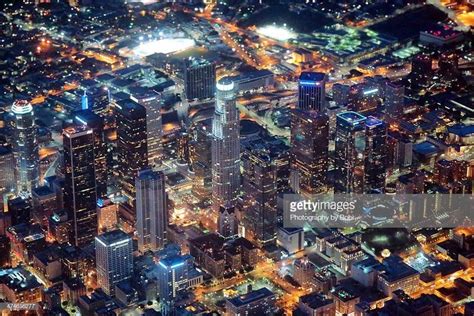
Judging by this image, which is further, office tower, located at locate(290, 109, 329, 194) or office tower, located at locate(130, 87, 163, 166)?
office tower, located at locate(130, 87, 163, 166)

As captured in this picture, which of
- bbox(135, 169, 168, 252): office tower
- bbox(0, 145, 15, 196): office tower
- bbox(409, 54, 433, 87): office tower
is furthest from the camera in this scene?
bbox(409, 54, 433, 87): office tower

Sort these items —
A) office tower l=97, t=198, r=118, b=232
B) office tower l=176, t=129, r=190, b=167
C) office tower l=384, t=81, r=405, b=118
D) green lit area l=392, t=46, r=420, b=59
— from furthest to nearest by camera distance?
green lit area l=392, t=46, r=420, b=59
office tower l=384, t=81, r=405, b=118
office tower l=176, t=129, r=190, b=167
office tower l=97, t=198, r=118, b=232

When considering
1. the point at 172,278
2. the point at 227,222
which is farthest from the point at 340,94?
the point at 172,278

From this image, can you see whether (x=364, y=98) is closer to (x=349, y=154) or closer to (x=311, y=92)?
(x=311, y=92)

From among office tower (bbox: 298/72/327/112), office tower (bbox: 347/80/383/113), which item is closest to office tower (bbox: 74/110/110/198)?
office tower (bbox: 298/72/327/112)

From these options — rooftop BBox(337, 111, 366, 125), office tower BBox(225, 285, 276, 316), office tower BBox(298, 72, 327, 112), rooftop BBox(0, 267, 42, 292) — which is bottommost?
rooftop BBox(0, 267, 42, 292)

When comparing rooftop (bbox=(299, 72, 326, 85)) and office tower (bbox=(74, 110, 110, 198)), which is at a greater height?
rooftop (bbox=(299, 72, 326, 85))

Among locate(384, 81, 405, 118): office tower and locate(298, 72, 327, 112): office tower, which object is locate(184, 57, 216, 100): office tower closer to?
locate(298, 72, 327, 112): office tower

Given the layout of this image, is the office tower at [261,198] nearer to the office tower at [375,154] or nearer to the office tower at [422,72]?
the office tower at [375,154]
